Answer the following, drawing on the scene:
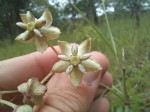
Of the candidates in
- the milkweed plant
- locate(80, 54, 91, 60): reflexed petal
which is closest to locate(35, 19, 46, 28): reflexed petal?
the milkweed plant

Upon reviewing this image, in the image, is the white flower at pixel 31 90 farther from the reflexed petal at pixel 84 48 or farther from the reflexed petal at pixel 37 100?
the reflexed petal at pixel 84 48

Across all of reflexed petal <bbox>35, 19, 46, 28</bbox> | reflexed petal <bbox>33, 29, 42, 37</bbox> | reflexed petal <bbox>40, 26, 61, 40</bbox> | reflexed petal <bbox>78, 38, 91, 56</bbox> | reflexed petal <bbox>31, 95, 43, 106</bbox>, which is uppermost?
reflexed petal <bbox>35, 19, 46, 28</bbox>

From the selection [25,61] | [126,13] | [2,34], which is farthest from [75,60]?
[2,34]

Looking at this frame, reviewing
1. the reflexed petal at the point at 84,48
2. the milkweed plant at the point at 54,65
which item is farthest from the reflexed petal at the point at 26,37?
the reflexed petal at the point at 84,48

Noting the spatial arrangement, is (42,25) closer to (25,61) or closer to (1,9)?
(25,61)

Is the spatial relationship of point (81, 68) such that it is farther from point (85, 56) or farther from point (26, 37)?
point (26, 37)

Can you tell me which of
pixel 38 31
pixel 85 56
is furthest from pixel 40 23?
pixel 85 56

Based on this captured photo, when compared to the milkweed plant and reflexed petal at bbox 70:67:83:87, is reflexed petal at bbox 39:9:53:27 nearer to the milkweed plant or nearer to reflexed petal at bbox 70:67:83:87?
the milkweed plant

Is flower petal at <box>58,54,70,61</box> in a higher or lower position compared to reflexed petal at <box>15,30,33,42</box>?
lower

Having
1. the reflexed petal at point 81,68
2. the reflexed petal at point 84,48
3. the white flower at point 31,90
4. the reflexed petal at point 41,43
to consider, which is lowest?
the white flower at point 31,90
